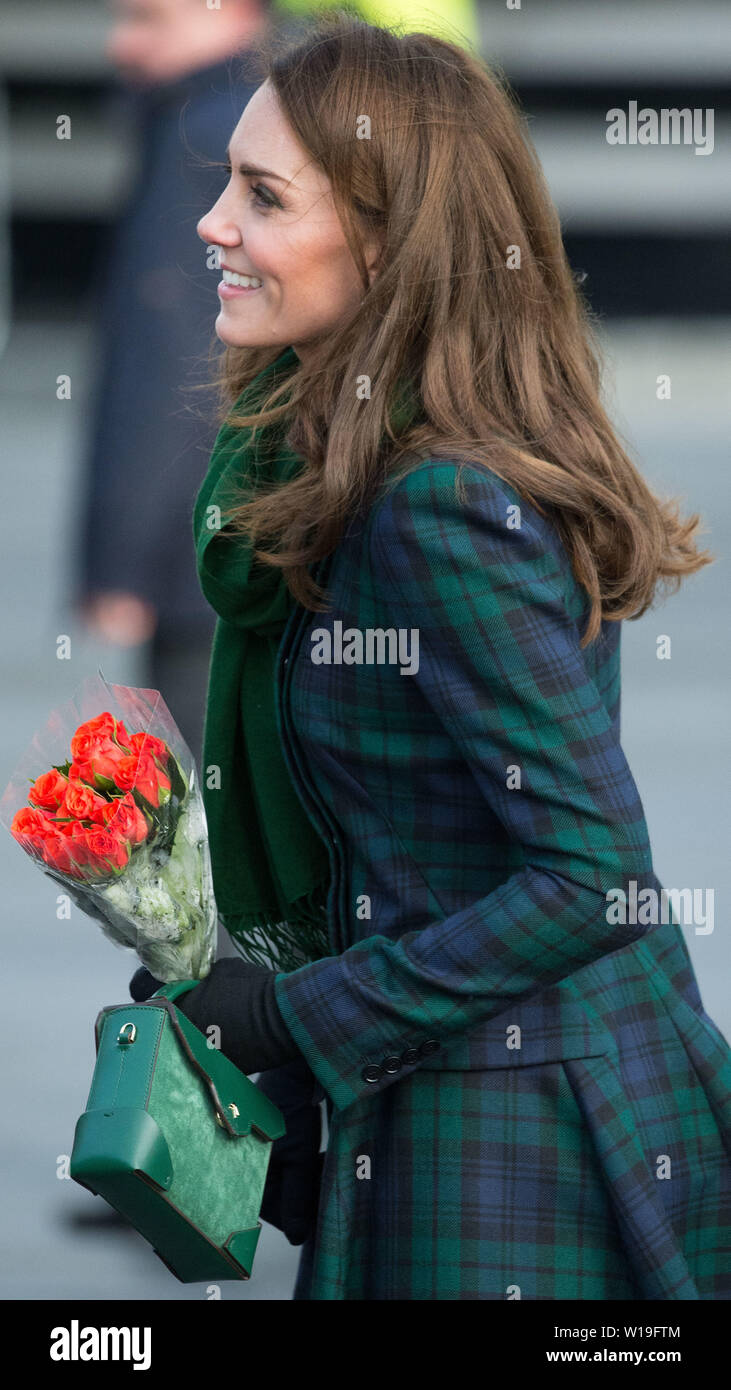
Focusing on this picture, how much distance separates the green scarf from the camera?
7.20 feet

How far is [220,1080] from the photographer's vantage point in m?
1.93

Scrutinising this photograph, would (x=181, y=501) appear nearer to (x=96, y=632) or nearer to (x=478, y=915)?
(x=96, y=632)

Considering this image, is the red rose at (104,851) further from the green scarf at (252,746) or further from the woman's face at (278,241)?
the woman's face at (278,241)

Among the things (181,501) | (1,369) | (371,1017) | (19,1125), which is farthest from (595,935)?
(1,369)

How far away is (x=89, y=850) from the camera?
1.83m

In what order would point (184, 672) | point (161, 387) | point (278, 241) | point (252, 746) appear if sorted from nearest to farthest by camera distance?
point (278, 241) → point (252, 746) → point (161, 387) → point (184, 672)

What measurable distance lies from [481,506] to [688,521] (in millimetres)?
662

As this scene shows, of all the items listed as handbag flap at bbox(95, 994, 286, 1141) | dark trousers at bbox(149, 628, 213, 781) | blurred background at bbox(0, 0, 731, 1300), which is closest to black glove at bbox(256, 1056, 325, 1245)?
handbag flap at bbox(95, 994, 286, 1141)

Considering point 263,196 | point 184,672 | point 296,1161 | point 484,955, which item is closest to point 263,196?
point 263,196

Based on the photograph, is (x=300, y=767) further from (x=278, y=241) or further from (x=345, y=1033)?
(x=278, y=241)

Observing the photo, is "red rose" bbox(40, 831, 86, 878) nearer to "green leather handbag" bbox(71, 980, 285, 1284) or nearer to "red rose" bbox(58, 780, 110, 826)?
"red rose" bbox(58, 780, 110, 826)

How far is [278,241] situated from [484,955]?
828mm

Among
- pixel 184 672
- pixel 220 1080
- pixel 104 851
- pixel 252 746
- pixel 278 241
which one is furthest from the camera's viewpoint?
pixel 184 672

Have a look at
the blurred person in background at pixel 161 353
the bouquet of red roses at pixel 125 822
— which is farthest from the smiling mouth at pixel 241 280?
the blurred person in background at pixel 161 353
